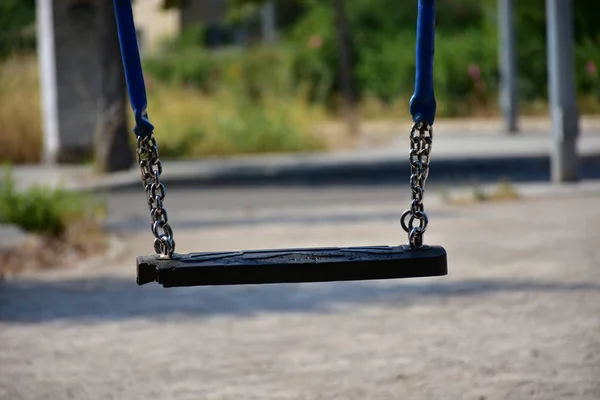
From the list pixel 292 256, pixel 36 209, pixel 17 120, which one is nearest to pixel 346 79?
pixel 17 120

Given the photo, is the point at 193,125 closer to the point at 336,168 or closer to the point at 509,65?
the point at 336,168

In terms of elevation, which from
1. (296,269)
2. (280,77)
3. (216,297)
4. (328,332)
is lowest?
(328,332)

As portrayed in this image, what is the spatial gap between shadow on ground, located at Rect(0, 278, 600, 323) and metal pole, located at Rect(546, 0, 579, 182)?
20.8 feet

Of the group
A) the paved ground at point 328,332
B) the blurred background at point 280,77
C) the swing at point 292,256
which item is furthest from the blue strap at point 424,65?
the blurred background at point 280,77

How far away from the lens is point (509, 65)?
25969 millimetres

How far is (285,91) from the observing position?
112 ft

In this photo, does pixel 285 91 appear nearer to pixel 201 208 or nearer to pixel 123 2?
pixel 201 208

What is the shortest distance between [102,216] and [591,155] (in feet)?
30.4

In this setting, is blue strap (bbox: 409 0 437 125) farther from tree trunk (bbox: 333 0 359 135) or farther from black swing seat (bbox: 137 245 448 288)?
tree trunk (bbox: 333 0 359 135)

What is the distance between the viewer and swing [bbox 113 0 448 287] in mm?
5074

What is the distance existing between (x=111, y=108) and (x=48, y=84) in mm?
3370

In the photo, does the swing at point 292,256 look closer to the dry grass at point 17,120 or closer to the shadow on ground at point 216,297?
the shadow on ground at point 216,297

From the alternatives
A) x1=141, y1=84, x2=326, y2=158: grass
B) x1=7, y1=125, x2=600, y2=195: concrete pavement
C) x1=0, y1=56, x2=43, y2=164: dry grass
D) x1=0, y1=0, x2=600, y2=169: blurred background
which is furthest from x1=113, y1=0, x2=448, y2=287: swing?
x1=141, y1=84, x2=326, y2=158: grass

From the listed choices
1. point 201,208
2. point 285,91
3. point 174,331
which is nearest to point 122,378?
point 174,331
